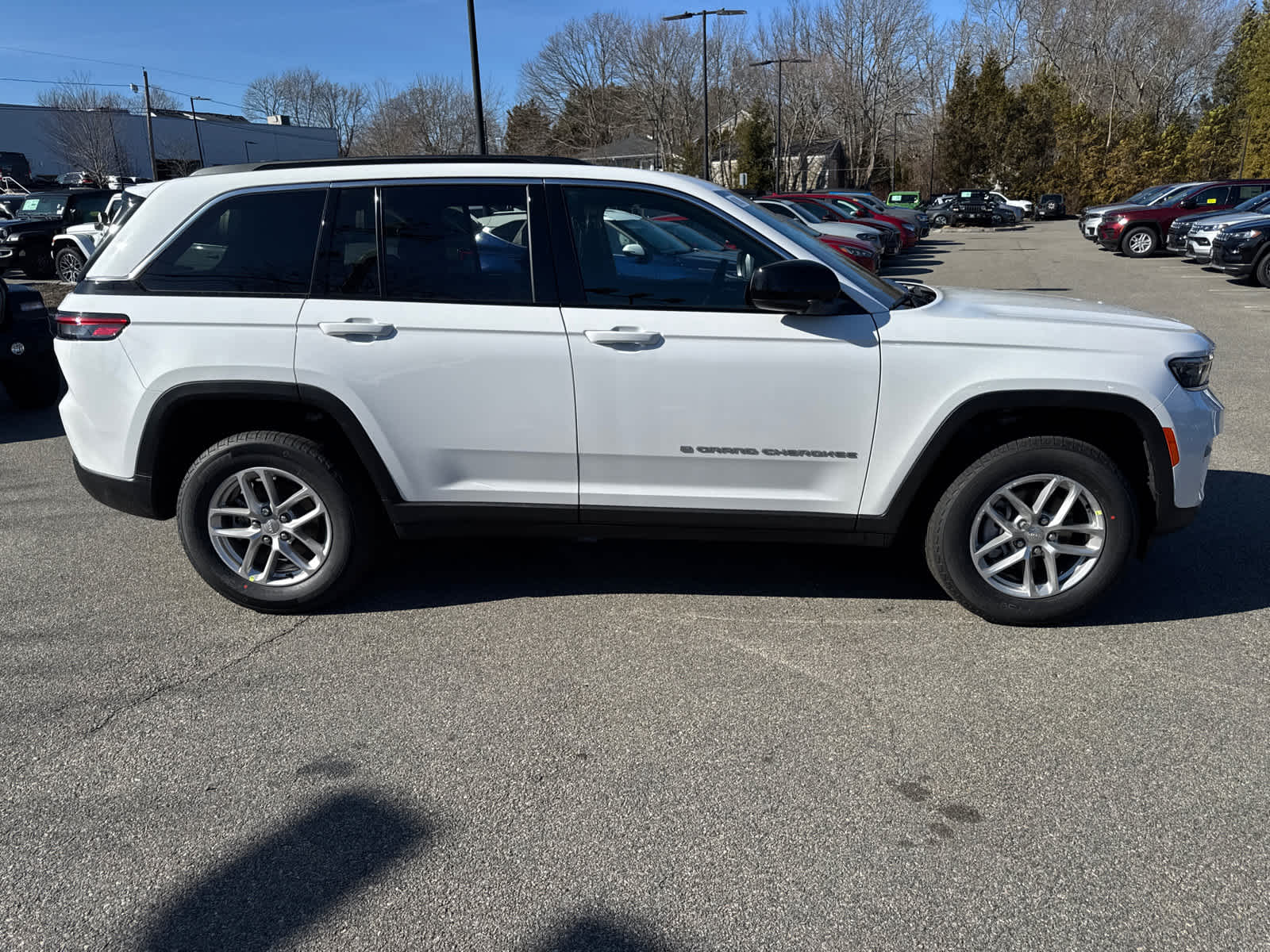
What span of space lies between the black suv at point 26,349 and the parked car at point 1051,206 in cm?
5511

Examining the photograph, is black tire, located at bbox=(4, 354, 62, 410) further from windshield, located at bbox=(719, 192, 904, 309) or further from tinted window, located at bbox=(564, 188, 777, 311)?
windshield, located at bbox=(719, 192, 904, 309)

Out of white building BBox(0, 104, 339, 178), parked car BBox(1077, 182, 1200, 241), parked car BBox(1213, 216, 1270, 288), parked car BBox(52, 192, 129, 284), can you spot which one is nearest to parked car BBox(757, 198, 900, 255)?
parked car BBox(1213, 216, 1270, 288)

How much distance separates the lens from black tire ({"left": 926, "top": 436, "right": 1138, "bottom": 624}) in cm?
387

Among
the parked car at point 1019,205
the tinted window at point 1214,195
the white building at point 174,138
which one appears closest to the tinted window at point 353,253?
the tinted window at point 1214,195

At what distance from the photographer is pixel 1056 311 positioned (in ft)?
13.3

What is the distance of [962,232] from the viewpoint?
4234 centimetres

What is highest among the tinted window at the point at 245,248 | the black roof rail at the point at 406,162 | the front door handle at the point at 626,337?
the black roof rail at the point at 406,162

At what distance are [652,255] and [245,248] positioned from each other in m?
1.69

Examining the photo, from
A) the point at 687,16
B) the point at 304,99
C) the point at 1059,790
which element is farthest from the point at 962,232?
the point at 304,99

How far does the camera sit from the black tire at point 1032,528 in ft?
12.7

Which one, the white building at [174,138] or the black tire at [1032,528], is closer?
the black tire at [1032,528]

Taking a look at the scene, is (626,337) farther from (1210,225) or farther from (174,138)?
(174,138)

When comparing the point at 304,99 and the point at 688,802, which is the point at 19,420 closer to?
the point at 688,802

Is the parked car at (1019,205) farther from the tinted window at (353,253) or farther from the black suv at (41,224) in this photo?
the tinted window at (353,253)
